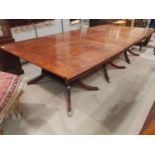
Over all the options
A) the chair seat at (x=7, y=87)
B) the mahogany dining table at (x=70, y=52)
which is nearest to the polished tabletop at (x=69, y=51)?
the mahogany dining table at (x=70, y=52)

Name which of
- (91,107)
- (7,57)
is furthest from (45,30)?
(91,107)

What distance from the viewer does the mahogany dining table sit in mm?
1300

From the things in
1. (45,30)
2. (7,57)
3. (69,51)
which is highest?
(69,51)

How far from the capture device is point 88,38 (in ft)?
7.03

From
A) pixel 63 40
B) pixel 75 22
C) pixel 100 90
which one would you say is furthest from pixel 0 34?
pixel 75 22

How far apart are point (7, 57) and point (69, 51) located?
118 cm

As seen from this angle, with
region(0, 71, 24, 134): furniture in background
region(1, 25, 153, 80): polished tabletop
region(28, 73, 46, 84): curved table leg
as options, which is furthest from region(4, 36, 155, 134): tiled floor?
region(1, 25, 153, 80): polished tabletop

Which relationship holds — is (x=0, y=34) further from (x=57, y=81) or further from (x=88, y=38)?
(x=88, y=38)

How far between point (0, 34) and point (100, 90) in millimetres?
1583

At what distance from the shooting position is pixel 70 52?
162cm

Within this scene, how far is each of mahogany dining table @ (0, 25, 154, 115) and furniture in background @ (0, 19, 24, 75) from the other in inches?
17.4

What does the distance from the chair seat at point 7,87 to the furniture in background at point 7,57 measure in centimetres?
97

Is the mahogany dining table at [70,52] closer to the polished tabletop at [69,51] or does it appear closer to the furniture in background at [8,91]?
the polished tabletop at [69,51]

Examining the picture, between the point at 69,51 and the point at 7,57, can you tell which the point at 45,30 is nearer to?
the point at 7,57
